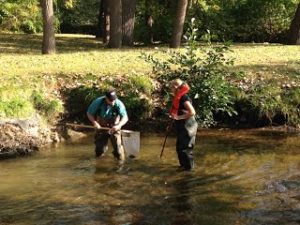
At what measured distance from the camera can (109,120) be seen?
11969 millimetres

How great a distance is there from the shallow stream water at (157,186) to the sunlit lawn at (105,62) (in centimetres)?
337

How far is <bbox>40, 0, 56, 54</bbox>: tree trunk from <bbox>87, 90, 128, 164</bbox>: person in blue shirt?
9596 millimetres

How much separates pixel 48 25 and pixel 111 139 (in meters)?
10.3

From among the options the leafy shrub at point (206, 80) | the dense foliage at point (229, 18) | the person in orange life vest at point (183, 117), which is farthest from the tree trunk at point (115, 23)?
the person in orange life vest at point (183, 117)

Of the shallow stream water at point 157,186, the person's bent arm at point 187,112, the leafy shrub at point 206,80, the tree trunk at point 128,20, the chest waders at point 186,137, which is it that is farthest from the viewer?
the tree trunk at point 128,20

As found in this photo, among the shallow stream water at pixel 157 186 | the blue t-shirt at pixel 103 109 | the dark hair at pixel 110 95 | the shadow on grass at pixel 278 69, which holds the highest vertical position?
the shadow on grass at pixel 278 69

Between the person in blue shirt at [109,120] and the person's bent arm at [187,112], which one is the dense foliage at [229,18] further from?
the person's bent arm at [187,112]

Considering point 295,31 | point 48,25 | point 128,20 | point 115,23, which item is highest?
point 128,20

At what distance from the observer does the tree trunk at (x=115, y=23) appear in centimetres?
2277

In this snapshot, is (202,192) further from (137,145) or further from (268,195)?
(137,145)

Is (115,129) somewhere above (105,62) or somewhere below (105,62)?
below

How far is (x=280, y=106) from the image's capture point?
15.3 metres

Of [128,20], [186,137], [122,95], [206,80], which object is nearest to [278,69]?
[206,80]

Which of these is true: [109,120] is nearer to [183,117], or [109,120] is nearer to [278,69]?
[183,117]
